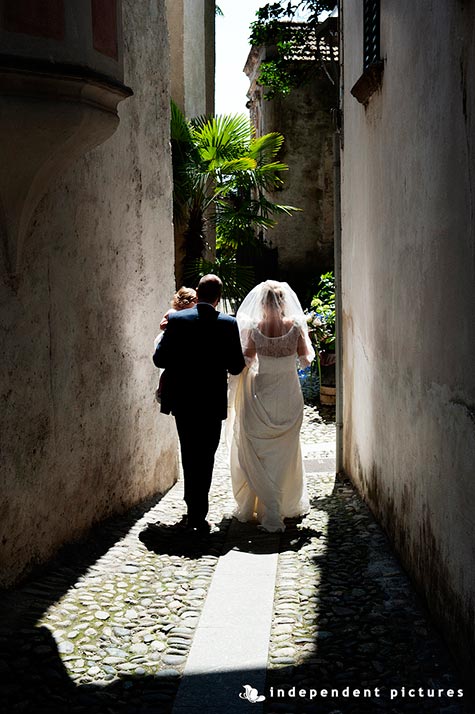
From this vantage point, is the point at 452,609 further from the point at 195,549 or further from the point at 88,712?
the point at 195,549

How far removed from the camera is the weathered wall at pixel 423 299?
354 cm

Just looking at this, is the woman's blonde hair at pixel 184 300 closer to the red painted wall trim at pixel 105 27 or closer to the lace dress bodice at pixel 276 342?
the lace dress bodice at pixel 276 342

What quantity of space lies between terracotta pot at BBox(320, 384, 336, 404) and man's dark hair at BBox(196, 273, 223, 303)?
6.46m

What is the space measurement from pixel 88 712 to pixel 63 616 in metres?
1.01

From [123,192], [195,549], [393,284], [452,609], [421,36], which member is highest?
[421,36]

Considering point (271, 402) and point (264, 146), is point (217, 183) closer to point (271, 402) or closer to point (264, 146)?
point (264, 146)

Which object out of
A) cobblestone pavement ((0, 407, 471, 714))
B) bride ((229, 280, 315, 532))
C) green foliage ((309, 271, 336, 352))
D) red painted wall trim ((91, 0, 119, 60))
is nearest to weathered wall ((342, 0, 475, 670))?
cobblestone pavement ((0, 407, 471, 714))

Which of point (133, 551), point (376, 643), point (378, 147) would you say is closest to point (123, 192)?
point (378, 147)

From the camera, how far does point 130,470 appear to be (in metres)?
6.77

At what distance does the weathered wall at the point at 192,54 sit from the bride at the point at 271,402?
332 inches

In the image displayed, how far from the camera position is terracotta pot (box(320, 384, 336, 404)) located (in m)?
12.7

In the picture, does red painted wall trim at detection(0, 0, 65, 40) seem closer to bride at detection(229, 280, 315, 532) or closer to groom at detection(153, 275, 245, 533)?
groom at detection(153, 275, 245, 533)

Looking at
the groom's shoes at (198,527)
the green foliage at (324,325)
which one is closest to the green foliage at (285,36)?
the green foliage at (324,325)

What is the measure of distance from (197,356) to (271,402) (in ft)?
2.73
